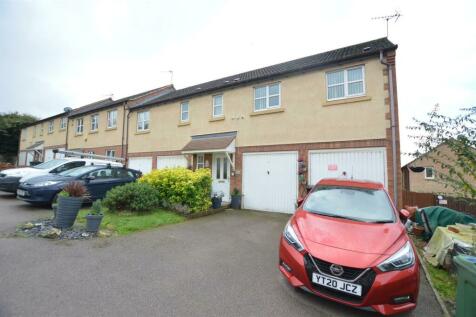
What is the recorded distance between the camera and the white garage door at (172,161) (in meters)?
12.6

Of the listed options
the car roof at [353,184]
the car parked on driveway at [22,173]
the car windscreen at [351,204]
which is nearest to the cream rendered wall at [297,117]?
the car roof at [353,184]

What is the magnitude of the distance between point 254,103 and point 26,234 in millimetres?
8907

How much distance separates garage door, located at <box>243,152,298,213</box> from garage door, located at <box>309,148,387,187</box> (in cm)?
82

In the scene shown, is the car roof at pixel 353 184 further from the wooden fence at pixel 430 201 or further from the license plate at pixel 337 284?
the wooden fence at pixel 430 201

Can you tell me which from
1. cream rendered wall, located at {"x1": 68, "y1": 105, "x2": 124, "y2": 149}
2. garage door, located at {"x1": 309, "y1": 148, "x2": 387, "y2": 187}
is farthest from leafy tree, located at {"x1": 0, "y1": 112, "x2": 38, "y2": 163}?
garage door, located at {"x1": 309, "y1": 148, "x2": 387, "y2": 187}

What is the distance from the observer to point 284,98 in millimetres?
9750

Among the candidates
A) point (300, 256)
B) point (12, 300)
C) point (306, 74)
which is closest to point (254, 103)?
point (306, 74)

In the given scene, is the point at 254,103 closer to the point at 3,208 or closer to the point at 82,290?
the point at 82,290

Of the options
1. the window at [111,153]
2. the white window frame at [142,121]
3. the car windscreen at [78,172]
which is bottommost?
the car windscreen at [78,172]

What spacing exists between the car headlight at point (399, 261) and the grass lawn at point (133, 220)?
5.67m

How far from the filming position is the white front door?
1094cm

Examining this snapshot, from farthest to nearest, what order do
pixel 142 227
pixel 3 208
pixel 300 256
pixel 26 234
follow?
1. pixel 3 208
2. pixel 142 227
3. pixel 26 234
4. pixel 300 256

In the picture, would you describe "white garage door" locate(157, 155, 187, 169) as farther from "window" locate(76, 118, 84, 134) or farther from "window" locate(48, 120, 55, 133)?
"window" locate(48, 120, 55, 133)

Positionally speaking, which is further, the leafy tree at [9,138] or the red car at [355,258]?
the leafy tree at [9,138]
